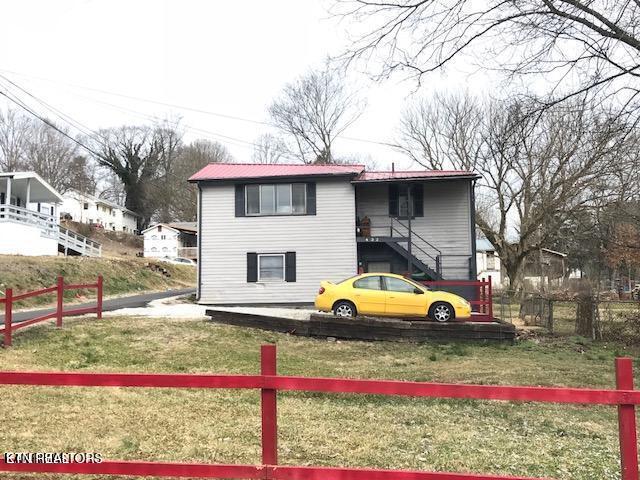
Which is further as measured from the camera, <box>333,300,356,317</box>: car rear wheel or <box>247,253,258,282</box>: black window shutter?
<box>247,253,258,282</box>: black window shutter

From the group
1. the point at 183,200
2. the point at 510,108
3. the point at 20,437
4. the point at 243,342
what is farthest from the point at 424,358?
the point at 183,200

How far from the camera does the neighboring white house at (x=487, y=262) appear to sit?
55938mm

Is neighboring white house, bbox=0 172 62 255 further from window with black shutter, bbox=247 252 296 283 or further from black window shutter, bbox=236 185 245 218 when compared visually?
window with black shutter, bbox=247 252 296 283

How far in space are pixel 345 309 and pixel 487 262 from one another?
52.3 metres

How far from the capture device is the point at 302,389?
322 centimetres

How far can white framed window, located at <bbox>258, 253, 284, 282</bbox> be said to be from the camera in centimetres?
2192

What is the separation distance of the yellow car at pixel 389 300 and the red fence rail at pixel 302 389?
444 inches

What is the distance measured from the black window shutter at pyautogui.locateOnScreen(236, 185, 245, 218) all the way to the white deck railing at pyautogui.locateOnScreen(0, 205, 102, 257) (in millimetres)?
12860

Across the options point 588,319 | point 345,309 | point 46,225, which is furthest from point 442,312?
A: point 46,225

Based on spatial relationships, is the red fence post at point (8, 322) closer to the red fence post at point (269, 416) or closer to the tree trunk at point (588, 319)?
the red fence post at point (269, 416)

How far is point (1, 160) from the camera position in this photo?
60.8 meters

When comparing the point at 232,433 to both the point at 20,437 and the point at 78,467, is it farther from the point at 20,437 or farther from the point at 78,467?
the point at 78,467

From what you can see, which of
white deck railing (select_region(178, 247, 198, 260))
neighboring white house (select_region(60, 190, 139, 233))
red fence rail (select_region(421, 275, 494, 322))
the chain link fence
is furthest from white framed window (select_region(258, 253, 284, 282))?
neighboring white house (select_region(60, 190, 139, 233))

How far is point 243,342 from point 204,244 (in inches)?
412
